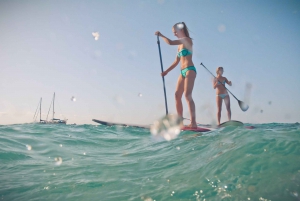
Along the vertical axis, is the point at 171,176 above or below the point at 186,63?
below

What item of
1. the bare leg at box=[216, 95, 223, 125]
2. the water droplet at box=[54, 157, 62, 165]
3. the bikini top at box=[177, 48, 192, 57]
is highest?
the bikini top at box=[177, 48, 192, 57]

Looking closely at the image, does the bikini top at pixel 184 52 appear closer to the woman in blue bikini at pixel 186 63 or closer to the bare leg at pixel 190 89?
the woman in blue bikini at pixel 186 63

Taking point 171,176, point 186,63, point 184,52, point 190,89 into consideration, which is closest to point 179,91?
point 190,89

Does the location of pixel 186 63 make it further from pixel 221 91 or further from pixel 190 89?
pixel 221 91

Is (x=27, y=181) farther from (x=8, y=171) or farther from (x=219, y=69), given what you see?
(x=219, y=69)

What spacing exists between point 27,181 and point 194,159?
2565 mm

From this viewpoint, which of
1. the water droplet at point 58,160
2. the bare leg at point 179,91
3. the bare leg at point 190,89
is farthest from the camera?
the bare leg at point 179,91

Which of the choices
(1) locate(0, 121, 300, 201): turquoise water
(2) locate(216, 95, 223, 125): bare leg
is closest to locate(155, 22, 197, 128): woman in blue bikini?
(1) locate(0, 121, 300, 201): turquoise water

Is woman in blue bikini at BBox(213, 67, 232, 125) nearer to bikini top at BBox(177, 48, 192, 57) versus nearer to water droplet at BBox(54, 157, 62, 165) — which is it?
bikini top at BBox(177, 48, 192, 57)

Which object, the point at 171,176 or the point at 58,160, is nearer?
the point at 171,176

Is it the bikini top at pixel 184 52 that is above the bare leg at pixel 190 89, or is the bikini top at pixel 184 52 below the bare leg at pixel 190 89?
above

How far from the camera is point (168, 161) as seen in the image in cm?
322

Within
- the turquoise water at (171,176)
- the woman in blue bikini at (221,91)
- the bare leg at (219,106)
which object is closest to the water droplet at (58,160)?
the turquoise water at (171,176)

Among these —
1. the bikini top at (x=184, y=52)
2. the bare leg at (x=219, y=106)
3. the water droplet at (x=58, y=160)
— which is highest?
the bikini top at (x=184, y=52)
